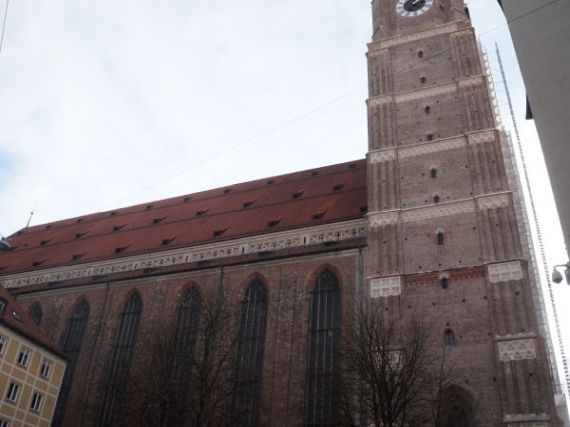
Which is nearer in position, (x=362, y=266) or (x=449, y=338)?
(x=449, y=338)

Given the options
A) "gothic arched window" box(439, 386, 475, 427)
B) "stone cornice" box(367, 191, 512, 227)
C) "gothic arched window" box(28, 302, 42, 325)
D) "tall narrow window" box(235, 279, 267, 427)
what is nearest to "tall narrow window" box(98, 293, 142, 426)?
"tall narrow window" box(235, 279, 267, 427)

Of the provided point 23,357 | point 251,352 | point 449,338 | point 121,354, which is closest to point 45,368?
point 23,357

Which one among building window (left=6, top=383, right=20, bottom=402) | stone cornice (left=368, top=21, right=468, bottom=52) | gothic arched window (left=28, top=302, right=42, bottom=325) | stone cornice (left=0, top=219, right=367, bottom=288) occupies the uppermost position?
stone cornice (left=368, top=21, right=468, bottom=52)

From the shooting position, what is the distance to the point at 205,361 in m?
20.4

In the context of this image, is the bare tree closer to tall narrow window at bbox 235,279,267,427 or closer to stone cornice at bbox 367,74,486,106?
tall narrow window at bbox 235,279,267,427

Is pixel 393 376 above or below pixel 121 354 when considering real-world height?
below

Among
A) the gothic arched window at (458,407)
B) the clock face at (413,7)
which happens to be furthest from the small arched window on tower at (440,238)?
the clock face at (413,7)

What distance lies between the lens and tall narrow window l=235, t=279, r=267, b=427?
23.2 meters

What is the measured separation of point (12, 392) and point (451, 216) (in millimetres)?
18142

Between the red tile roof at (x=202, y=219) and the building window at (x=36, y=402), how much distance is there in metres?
8.11

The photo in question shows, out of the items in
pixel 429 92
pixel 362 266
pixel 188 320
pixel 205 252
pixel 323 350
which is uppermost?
pixel 429 92

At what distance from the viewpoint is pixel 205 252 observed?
2961 centimetres

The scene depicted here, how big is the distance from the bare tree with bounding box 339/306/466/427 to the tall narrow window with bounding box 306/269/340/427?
56.6 inches

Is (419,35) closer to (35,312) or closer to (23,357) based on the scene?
(23,357)
